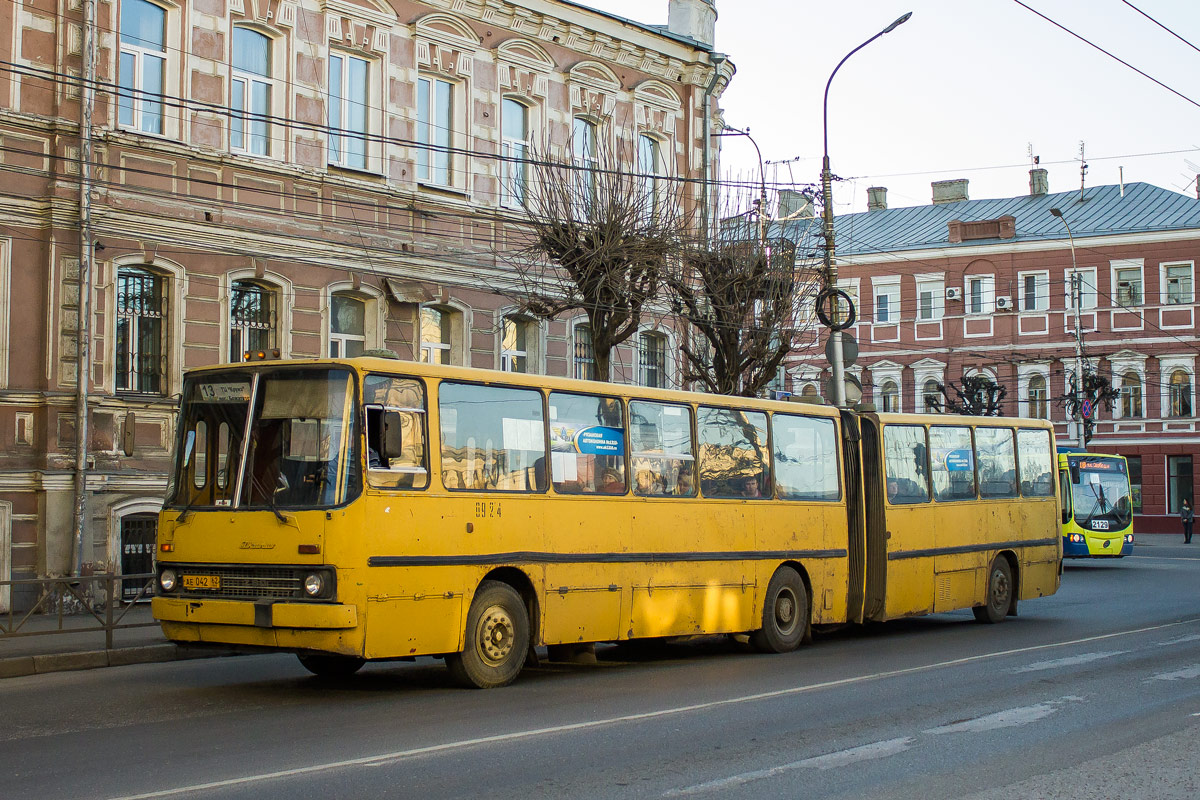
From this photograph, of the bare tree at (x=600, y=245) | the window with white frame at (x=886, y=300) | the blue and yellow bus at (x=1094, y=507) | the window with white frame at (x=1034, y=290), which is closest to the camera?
the bare tree at (x=600, y=245)

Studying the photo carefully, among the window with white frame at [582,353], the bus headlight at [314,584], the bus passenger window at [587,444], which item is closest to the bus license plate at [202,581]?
the bus headlight at [314,584]

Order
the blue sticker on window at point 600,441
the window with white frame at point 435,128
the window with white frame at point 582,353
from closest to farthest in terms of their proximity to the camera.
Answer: the blue sticker on window at point 600,441
the window with white frame at point 435,128
the window with white frame at point 582,353

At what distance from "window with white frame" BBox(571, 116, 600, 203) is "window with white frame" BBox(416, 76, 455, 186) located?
2281 mm

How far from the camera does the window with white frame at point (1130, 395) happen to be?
2195 inches

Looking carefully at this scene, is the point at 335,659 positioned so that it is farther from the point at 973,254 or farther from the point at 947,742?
the point at 973,254

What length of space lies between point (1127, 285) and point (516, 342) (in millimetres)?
37587

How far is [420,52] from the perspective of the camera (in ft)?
80.6

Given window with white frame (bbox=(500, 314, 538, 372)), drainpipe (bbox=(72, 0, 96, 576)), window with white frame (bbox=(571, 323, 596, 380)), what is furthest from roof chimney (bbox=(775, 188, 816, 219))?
drainpipe (bbox=(72, 0, 96, 576))

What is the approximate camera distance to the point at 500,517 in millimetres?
12547

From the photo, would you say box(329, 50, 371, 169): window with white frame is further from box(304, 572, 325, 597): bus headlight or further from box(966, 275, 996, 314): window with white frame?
box(966, 275, 996, 314): window with white frame

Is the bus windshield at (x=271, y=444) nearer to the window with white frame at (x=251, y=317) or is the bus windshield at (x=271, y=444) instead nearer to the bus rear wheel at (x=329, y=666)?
the bus rear wheel at (x=329, y=666)

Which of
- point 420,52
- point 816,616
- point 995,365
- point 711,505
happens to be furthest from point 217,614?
point 995,365

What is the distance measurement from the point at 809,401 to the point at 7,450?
1098cm

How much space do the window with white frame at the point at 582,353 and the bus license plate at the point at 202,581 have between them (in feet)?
53.6
